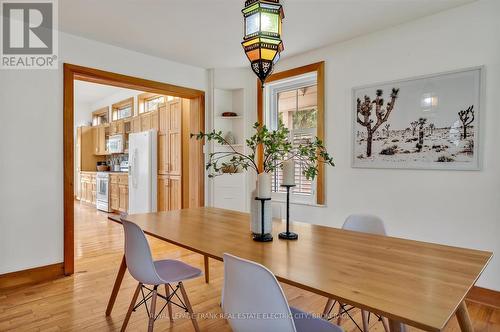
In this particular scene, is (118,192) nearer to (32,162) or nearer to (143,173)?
(143,173)

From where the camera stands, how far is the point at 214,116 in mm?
4328

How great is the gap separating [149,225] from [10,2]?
2243 mm

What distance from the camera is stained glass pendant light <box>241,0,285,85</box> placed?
5.49 ft

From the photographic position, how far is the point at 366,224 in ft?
6.78

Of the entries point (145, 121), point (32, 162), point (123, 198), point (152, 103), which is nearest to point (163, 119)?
point (145, 121)

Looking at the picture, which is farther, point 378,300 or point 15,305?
point 15,305

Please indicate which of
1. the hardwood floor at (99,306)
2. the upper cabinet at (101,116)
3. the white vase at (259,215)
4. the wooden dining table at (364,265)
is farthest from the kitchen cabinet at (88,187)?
the white vase at (259,215)

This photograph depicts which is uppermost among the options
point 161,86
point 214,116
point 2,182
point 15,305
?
point 161,86

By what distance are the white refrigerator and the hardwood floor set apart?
183cm

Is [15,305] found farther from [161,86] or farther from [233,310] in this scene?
[161,86]

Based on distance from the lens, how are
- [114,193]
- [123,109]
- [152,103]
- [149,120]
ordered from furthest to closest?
1. [123,109]
2. [114,193]
3. [152,103]
4. [149,120]

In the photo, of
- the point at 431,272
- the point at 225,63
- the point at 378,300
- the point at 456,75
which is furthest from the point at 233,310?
the point at 225,63

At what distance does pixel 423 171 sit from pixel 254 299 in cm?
233

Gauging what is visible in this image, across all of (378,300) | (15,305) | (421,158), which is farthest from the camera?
(421,158)
